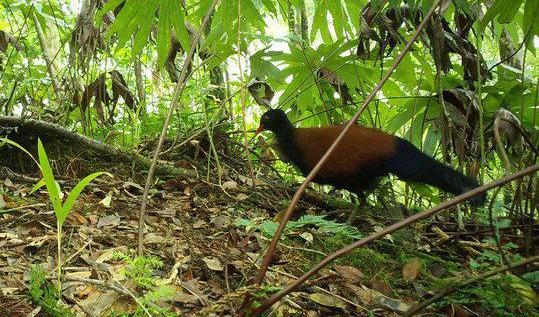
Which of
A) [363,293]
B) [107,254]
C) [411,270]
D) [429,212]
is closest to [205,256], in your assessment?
[107,254]

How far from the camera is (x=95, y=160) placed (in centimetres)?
276

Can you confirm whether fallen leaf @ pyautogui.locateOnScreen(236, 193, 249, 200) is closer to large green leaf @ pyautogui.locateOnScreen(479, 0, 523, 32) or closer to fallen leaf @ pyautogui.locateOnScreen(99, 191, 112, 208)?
fallen leaf @ pyautogui.locateOnScreen(99, 191, 112, 208)

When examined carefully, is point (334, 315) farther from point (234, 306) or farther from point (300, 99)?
point (300, 99)

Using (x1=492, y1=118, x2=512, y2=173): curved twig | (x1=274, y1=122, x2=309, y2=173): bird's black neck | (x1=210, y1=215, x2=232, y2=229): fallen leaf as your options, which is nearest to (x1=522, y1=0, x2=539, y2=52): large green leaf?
(x1=492, y1=118, x2=512, y2=173): curved twig

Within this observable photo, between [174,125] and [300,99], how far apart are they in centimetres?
91

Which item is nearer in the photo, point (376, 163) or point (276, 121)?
point (376, 163)

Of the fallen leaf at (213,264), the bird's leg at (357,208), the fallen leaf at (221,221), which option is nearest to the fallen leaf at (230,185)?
the fallen leaf at (221,221)

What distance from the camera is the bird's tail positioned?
7.81ft

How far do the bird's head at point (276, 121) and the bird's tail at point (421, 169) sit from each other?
2.28 ft

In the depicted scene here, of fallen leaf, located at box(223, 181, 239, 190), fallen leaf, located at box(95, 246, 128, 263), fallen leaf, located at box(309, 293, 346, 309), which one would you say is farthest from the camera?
fallen leaf, located at box(223, 181, 239, 190)

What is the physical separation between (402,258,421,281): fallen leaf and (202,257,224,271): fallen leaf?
2.31 ft

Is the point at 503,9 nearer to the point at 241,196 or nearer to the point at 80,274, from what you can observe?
the point at 241,196

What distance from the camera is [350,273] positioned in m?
1.77

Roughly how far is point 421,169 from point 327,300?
1139mm
